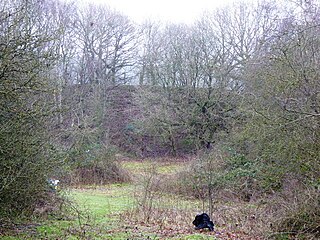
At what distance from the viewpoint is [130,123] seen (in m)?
35.0

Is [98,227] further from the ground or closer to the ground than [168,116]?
closer to the ground

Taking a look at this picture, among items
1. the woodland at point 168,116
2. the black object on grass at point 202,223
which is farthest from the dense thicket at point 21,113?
the black object on grass at point 202,223

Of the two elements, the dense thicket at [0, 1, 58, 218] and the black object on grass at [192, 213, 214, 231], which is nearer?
the dense thicket at [0, 1, 58, 218]

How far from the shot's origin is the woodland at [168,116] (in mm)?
8492

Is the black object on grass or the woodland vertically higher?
the woodland

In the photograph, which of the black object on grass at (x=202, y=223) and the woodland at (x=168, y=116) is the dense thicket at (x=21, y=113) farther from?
the black object on grass at (x=202, y=223)

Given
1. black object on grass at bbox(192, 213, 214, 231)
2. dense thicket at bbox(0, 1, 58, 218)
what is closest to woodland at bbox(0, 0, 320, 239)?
dense thicket at bbox(0, 1, 58, 218)

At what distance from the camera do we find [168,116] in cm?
3052

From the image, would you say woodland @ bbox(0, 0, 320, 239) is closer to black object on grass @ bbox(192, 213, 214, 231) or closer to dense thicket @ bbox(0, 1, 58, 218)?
dense thicket @ bbox(0, 1, 58, 218)

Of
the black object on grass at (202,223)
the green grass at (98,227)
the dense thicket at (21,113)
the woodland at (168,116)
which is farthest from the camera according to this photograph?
the black object on grass at (202,223)

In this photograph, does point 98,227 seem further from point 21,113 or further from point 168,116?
point 168,116

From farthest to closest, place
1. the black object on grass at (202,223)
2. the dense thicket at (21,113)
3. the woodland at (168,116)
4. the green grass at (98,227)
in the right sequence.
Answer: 1. the black object on grass at (202,223)
2. the green grass at (98,227)
3. the woodland at (168,116)
4. the dense thicket at (21,113)

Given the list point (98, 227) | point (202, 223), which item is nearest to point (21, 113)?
point (98, 227)

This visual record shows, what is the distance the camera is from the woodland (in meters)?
8.49
